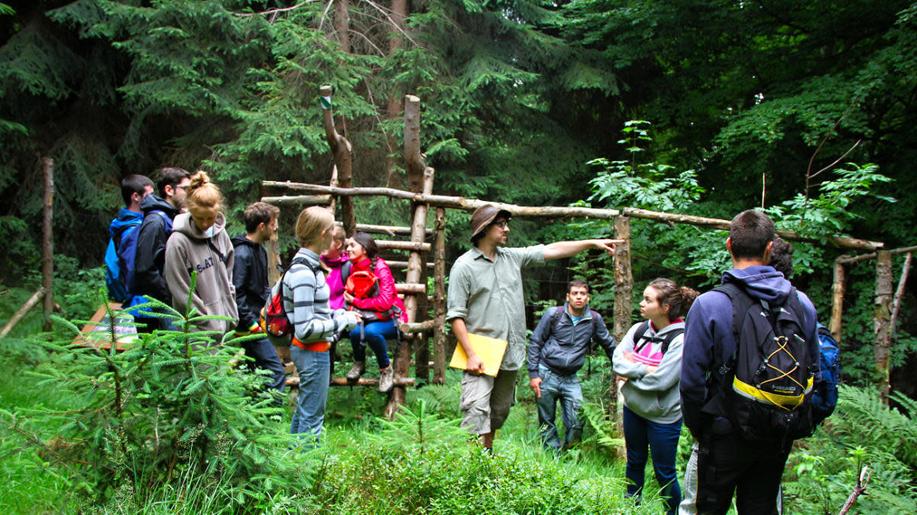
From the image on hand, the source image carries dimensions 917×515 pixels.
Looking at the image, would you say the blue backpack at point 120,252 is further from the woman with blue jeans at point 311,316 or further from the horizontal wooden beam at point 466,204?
the horizontal wooden beam at point 466,204

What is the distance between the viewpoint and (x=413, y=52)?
11484 mm

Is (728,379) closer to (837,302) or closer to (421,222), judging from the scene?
(421,222)

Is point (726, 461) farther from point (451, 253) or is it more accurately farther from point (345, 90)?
point (451, 253)

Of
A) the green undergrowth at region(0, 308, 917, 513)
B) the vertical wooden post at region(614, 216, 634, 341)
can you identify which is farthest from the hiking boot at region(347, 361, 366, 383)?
the green undergrowth at region(0, 308, 917, 513)

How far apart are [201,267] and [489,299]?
2.02 m

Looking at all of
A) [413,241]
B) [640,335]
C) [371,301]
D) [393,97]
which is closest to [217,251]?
[371,301]

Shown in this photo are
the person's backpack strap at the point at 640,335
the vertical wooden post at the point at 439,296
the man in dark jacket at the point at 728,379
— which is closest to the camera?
the man in dark jacket at the point at 728,379

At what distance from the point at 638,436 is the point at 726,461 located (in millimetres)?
1323

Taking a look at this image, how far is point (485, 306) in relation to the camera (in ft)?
16.2

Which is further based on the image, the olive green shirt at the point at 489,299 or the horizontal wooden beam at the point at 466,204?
the horizontal wooden beam at the point at 466,204

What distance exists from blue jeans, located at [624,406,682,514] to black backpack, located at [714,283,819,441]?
1302 mm

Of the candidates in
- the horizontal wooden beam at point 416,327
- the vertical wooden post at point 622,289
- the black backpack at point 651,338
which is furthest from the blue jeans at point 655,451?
the horizontal wooden beam at point 416,327

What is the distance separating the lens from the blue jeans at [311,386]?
4.61m

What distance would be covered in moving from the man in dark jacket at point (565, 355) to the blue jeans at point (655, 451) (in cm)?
190
